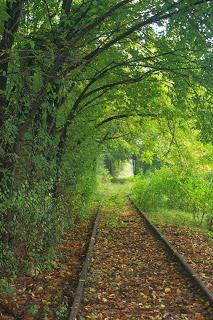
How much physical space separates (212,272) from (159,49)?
5248 mm

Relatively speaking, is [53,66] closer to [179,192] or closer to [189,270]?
[189,270]

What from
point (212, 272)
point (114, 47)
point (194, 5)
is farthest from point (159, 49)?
point (212, 272)

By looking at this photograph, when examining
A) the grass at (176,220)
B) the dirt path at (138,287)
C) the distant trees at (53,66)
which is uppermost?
the distant trees at (53,66)

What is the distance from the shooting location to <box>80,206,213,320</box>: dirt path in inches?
271

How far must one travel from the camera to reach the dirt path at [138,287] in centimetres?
689

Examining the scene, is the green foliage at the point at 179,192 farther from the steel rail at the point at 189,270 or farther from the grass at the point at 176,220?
the steel rail at the point at 189,270

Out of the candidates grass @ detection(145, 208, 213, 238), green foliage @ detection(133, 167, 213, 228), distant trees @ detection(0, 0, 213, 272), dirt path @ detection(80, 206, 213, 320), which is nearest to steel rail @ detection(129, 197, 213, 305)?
dirt path @ detection(80, 206, 213, 320)

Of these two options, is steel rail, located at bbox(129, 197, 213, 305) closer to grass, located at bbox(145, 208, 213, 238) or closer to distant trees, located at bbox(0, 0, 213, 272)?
distant trees, located at bbox(0, 0, 213, 272)

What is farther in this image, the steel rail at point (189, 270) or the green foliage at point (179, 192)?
the green foliage at point (179, 192)

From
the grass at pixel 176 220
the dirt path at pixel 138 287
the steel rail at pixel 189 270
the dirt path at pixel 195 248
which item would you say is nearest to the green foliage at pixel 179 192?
the grass at pixel 176 220

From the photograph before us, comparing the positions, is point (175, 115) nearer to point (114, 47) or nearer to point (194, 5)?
point (114, 47)

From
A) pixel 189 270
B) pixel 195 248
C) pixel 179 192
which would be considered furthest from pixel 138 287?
pixel 179 192

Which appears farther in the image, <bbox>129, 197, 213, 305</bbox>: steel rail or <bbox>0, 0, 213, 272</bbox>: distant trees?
<bbox>129, 197, 213, 305</bbox>: steel rail

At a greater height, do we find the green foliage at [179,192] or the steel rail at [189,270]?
the green foliage at [179,192]
